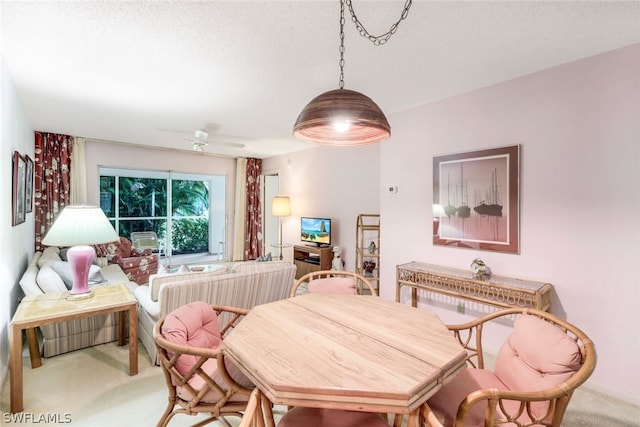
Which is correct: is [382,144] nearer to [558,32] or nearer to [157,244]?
[558,32]

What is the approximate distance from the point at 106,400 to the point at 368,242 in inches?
135

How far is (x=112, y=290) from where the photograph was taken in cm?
248

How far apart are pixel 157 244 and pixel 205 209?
4.23ft

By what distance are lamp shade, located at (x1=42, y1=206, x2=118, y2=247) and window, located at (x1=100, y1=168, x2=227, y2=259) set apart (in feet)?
12.3

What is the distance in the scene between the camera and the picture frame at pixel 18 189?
249 cm

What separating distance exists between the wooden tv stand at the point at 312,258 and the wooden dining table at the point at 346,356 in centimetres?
313

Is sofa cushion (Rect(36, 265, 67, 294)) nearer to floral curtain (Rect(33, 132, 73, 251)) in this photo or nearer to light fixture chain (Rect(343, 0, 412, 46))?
floral curtain (Rect(33, 132, 73, 251))

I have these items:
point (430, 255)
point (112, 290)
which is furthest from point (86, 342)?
point (430, 255)

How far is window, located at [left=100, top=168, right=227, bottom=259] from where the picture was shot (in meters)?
5.59

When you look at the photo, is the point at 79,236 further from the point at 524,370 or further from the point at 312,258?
the point at 312,258

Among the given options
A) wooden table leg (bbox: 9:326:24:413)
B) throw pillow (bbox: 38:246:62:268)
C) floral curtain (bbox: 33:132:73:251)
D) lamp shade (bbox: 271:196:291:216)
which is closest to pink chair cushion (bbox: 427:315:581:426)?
wooden table leg (bbox: 9:326:24:413)

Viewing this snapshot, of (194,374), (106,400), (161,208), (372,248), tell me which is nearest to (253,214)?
(161,208)

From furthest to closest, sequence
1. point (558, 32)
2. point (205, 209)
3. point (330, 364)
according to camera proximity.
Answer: point (205, 209), point (558, 32), point (330, 364)

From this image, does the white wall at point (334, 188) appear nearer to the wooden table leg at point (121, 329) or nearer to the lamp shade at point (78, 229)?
the wooden table leg at point (121, 329)
